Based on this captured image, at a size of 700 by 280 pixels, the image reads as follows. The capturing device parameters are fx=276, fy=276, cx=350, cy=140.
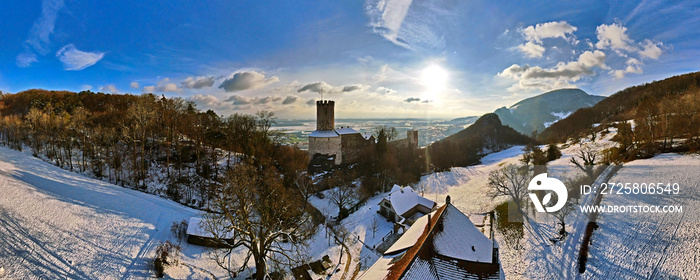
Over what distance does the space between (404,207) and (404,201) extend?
2.91 feet

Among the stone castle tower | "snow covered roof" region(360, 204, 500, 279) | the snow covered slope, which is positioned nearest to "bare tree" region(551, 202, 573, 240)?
"snow covered roof" region(360, 204, 500, 279)

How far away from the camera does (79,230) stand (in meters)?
17.8

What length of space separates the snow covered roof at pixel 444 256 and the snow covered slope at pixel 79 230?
486 inches

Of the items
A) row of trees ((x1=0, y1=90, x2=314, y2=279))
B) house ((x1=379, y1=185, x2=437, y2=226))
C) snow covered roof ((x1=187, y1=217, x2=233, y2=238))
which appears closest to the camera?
snow covered roof ((x1=187, y1=217, x2=233, y2=238))

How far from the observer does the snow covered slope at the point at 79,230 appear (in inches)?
588

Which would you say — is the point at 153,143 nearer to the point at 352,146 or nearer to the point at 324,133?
the point at 324,133

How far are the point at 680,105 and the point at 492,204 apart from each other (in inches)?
1371

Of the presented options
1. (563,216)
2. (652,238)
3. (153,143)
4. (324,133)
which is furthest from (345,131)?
(652,238)

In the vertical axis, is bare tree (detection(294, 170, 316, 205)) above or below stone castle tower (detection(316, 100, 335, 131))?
below

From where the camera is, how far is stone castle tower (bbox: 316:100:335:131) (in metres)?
49.3

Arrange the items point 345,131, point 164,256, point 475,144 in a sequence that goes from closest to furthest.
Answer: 1. point 164,256
2. point 345,131
3. point 475,144

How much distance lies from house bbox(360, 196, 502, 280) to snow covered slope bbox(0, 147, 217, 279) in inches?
492

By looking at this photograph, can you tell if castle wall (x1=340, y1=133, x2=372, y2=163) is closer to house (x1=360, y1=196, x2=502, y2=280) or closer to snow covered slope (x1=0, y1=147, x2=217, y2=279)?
snow covered slope (x1=0, y1=147, x2=217, y2=279)

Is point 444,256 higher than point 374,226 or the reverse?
higher
